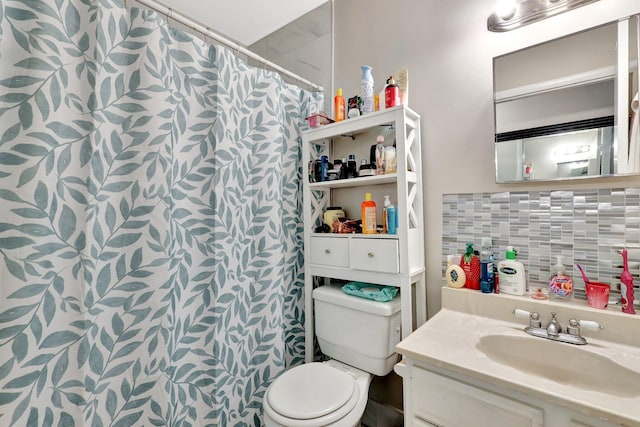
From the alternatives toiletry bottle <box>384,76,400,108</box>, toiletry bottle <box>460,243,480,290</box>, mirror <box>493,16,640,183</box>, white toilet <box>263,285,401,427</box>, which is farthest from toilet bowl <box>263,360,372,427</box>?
toiletry bottle <box>384,76,400,108</box>

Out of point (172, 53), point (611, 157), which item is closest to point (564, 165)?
point (611, 157)

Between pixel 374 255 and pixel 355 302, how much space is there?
0.25 m

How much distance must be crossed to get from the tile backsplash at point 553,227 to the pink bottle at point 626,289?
0.12 feet

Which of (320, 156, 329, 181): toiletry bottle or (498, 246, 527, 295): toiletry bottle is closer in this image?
(498, 246, 527, 295): toiletry bottle

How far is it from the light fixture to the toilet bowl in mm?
1639

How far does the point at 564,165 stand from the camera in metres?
1.08

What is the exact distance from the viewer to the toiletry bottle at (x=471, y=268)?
1.25m

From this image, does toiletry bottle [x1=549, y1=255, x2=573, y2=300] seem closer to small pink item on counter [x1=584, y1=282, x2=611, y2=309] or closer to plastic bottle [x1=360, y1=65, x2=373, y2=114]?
small pink item on counter [x1=584, y1=282, x2=611, y2=309]

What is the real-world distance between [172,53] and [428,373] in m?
1.55

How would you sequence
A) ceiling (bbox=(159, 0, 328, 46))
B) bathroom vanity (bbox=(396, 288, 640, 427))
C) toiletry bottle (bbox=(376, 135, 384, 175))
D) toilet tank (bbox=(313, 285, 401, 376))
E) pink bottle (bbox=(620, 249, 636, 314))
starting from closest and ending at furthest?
bathroom vanity (bbox=(396, 288, 640, 427))
pink bottle (bbox=(620, 249, 636, 314))
toilet tank (bbox=(313, 285, 401, 376))
toiletry bottle (bbox=(376, 135, 384, 175))
ceiling (bbox=(159, 0, 328, 46))

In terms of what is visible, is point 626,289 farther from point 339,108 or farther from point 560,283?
point 339,108

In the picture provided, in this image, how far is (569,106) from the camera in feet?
3.53

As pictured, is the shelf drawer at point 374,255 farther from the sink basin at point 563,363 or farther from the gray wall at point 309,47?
the gray wall at point 309,47

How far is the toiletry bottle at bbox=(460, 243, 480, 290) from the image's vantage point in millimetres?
1248
